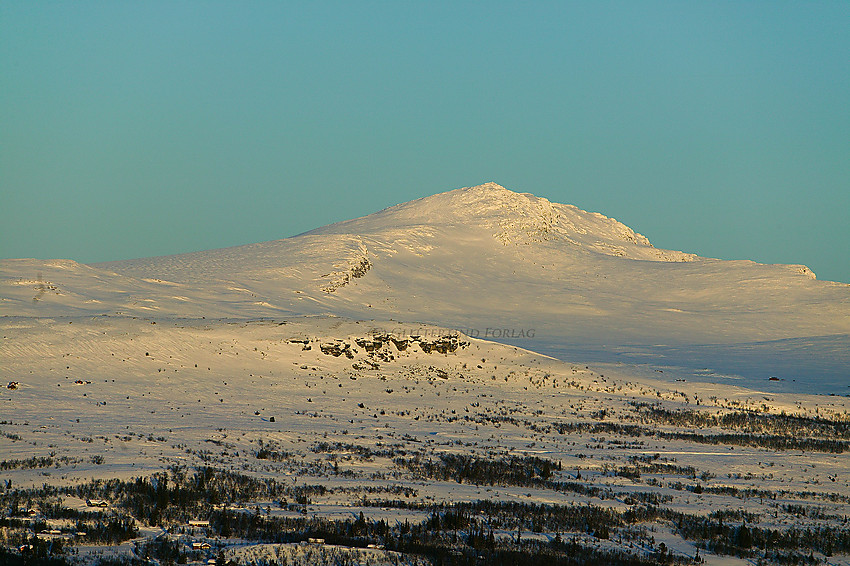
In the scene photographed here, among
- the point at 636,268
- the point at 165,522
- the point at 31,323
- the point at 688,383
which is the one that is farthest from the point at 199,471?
the point at 636,268

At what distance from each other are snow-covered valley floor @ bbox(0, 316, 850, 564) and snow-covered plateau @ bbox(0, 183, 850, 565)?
13cm

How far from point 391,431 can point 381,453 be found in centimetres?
621

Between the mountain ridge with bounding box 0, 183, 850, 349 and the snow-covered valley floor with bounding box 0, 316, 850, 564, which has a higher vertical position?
the mountain ridge with bounding box 0, 183, 850, 349

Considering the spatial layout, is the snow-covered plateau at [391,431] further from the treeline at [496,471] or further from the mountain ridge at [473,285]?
the mountain ridge at [473,285]

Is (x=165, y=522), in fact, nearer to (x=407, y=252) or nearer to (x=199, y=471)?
(x=199, y=471)

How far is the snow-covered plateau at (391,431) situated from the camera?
17453mm

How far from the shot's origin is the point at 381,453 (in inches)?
1142

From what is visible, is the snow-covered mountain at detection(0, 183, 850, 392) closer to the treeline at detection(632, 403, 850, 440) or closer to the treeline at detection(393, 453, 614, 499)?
the treeline at detection(632, 403, 850, 440)

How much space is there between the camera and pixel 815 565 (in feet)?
55.1

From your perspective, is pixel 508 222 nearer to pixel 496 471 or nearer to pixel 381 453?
pixel 381 453

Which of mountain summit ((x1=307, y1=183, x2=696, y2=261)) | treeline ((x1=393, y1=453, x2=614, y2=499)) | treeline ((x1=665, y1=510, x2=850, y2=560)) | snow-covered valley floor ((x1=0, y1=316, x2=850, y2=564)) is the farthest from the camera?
mountain summit ((x1=307, y1=183, x2=696, y2=261))

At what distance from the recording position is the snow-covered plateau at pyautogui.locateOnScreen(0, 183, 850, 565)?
57.3ft

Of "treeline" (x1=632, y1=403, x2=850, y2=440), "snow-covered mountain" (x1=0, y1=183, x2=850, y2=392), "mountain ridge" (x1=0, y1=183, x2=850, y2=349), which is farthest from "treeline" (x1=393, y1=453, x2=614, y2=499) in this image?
"mountain ridge" (x1=0, y1=183, x2=850, y2=349)

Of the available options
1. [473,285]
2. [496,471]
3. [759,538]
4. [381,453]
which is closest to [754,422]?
[496,471]
